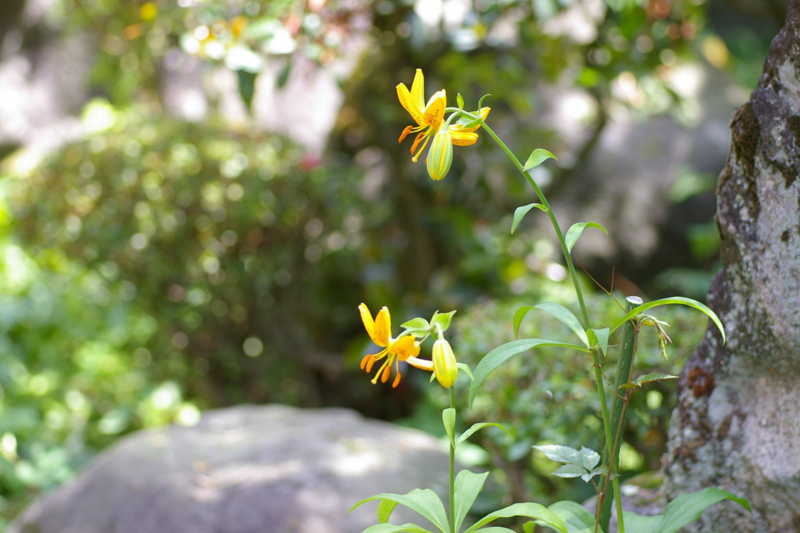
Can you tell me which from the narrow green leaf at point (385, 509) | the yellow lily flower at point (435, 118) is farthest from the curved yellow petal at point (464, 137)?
the narrow green leaf at point (385, 509)

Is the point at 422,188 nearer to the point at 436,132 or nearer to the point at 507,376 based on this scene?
the point at 507,376

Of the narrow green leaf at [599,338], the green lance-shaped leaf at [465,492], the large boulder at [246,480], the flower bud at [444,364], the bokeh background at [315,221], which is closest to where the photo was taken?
the flower bud at [444,364]

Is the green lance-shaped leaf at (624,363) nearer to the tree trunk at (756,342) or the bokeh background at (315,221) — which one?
the tree trunk at (756,342)

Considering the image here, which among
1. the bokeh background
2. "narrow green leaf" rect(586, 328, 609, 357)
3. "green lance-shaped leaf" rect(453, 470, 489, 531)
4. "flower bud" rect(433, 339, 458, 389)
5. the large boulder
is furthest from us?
the bokeh background

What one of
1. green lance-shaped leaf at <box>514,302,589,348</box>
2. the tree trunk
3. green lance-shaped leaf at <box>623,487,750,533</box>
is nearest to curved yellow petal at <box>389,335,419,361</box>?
green lance-shaped leaf at <box>514,302,589,348</box>

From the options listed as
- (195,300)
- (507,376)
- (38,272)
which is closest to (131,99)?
(38,272)

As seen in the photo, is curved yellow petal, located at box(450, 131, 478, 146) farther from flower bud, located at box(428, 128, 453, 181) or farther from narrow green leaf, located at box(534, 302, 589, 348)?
narrow green leaf, located at box(534, 302, 589, 348)
